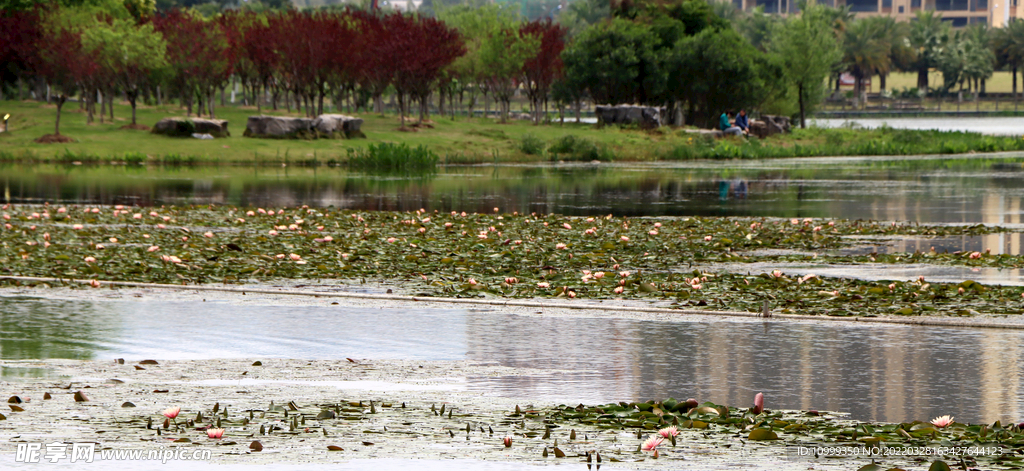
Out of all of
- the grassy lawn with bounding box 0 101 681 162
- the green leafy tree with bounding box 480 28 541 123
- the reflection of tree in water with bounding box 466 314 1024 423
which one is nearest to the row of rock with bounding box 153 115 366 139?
the grassy lawn with bounding box 0 101 681 162

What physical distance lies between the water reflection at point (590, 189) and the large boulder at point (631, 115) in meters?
19.0

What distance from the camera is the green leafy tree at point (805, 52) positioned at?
90688 mm

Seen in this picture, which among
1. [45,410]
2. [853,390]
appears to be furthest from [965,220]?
[45,410]

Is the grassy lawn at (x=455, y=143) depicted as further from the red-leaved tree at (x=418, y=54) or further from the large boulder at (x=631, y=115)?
the red-leaved tree at (x=418, y=54)

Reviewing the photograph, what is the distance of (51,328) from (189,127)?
50.1m

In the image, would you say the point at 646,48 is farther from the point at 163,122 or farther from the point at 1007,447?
the point at 1007,447

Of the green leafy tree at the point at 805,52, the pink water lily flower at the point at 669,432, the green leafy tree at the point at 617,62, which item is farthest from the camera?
the green leafy tree at the point at 805,52

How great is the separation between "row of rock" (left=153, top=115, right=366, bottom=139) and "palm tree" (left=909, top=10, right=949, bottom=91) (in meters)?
125

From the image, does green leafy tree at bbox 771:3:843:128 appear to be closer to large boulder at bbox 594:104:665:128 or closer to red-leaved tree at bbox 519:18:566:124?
red-leaved tree at bbox 519:18:566:124

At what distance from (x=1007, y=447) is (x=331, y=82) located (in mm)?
78472

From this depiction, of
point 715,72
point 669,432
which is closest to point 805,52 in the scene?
point 715,72

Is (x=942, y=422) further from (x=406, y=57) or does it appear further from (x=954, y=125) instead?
(x=954, y=125)

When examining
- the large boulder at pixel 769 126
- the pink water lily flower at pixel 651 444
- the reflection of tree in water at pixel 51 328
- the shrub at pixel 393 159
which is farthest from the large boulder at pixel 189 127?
the pink water lily flower at pixel 651 444

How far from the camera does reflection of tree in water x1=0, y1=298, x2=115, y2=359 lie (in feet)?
36.2
